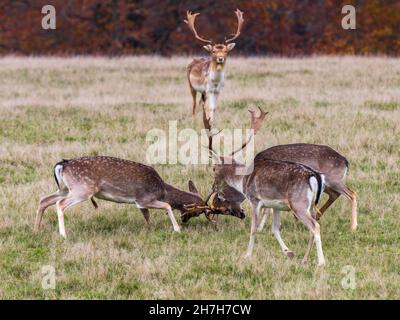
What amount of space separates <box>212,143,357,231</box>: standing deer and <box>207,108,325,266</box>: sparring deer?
0.40m

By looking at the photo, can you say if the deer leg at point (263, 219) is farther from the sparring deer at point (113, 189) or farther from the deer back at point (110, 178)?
the deer back at point (110, 178)

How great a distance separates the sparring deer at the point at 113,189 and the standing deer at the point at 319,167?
26 cm

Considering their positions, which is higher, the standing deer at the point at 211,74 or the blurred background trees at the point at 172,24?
the blurred background trees at the point at 172,24

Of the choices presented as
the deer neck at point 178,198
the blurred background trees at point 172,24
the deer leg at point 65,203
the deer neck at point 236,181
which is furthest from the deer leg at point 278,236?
the blurred background trees at point 172,24

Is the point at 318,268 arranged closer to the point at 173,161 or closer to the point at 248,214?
the point at 248,214

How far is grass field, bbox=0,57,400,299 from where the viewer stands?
693 centimetres

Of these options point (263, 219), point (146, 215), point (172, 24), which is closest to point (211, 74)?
point (146, 215)

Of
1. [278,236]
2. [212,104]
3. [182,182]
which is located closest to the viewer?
[278,236]

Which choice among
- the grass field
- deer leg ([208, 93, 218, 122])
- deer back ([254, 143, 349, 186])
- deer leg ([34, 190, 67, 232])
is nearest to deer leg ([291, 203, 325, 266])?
the grass field

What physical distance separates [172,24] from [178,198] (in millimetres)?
26879

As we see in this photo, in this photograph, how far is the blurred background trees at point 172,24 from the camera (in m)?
33.6

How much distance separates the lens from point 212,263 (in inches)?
291

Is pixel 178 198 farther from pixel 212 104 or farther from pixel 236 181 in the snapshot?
pixel 212 104

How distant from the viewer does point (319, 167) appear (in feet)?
28.5
